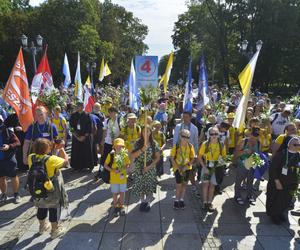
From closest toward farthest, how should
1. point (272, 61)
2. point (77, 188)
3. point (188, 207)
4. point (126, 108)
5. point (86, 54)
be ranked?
point (188, 207) → point (77, 188) → point (126, 108) → point (86, 54) → point (272, 61)

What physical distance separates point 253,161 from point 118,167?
259cm

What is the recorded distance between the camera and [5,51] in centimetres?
4247

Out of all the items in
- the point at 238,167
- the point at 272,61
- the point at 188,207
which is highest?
the point at 272,61

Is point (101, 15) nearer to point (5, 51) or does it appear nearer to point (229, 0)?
point (5, 51)

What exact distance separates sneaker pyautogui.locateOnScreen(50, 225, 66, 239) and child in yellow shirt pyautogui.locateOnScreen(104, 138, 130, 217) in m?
1.04

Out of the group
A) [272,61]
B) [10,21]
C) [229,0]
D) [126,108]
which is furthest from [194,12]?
[126,108]

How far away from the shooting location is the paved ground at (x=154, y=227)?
204 inches

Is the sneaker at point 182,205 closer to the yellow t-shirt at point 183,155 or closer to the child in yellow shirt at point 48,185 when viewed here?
the yellow t-shirt at point 183,155

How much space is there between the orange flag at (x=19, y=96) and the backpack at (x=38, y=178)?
213 cm

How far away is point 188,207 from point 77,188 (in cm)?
266

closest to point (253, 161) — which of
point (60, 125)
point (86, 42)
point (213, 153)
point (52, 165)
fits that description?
point (213, 153)

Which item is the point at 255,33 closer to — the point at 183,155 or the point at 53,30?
the point at 53,30

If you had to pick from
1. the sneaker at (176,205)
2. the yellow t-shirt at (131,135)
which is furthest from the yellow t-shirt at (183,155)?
the yellow t-shirt at (131,135)

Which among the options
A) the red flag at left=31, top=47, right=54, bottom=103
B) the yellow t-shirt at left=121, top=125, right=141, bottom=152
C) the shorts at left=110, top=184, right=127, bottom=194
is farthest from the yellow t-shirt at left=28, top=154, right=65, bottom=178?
the red flag at left=31, top=47, right=54, bottom=103
